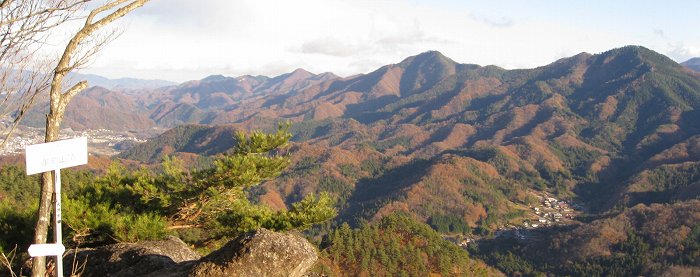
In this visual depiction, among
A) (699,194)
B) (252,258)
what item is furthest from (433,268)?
(699,194)

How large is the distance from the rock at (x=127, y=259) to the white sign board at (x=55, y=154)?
16.7 ft

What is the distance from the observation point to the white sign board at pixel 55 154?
22.1 ft

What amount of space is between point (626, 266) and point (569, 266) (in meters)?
16.2

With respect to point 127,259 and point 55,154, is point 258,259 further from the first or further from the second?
point 127,259

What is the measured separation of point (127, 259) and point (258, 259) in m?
4.78

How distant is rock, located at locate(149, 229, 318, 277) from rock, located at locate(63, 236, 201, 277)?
1.64 m

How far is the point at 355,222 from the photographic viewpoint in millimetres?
183750

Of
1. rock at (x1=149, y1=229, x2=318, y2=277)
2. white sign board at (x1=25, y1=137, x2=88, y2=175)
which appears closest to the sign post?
white sign board at (x1=25, y1=137, x2=88, y2=175)

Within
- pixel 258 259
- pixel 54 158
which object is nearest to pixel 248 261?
pixel 258 259

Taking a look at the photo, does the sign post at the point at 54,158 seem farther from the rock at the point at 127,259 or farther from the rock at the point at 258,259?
the rock at the point at 127,259

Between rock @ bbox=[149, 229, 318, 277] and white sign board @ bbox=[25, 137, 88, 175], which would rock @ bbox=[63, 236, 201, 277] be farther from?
white sign board @ bbox=[25, 137, 88, 175]

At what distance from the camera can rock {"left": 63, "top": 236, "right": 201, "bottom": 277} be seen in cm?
1135

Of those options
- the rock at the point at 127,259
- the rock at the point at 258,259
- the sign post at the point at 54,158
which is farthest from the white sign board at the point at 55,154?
the rock at the point at 127,259

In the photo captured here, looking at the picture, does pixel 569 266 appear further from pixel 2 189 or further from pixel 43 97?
pixel 43 97
